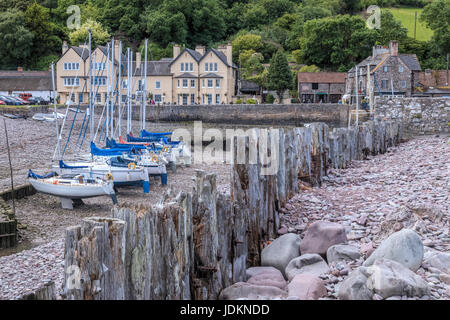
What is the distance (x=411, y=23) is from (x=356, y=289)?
11054 centimetres

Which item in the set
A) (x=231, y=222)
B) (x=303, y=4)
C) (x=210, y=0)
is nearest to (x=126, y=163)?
(x=231, y=222)

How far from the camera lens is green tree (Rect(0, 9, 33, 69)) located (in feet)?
287

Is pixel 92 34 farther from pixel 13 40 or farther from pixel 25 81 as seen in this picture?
pixel 25 81

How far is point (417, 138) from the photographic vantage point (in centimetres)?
3155

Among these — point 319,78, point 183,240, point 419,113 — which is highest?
point 319,78

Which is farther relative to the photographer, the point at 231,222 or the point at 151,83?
the point at 151,83

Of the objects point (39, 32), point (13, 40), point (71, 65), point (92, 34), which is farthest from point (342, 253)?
point (39, 32)

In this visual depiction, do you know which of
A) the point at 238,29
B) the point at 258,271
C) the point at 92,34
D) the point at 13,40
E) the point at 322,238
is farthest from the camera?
the point at 238,29

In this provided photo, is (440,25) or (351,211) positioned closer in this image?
(351,211)

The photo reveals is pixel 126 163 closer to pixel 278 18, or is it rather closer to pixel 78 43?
pixel 78 43

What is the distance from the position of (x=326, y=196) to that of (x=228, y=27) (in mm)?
104095

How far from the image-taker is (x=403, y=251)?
314 inches

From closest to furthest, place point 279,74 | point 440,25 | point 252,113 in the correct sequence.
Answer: point 252,113 < point 279,74 < point 440,25
